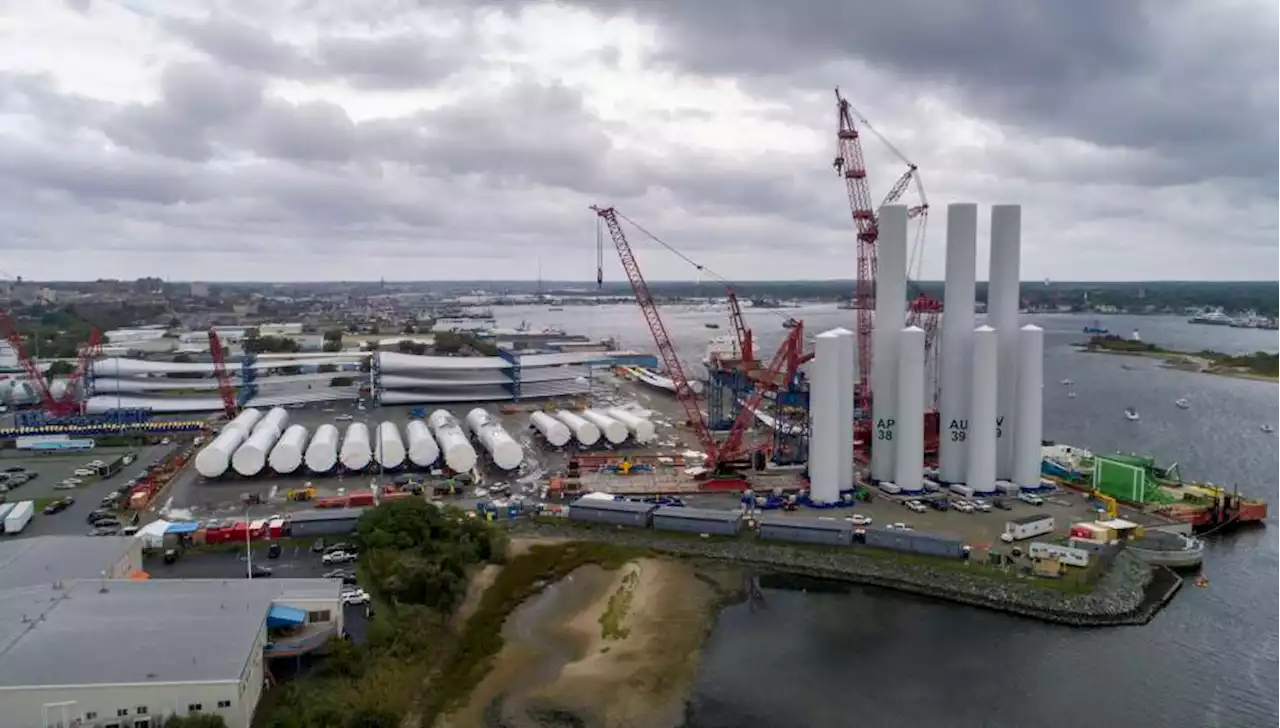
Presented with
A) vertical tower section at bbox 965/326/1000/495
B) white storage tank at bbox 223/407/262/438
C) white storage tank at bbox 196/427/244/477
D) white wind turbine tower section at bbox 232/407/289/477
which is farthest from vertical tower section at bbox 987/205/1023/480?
white storage tank at bbox 223/407/262/438

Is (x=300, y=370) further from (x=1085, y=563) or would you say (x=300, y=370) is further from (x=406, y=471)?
(x=1085, y=563)

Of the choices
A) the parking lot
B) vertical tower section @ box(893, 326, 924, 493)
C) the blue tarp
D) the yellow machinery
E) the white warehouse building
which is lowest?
the parking lot

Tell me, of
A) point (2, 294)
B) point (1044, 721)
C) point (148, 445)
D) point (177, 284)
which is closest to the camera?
point (1044, 721)

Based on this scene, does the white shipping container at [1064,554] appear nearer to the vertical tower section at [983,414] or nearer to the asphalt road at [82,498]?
the vertical tower section at [983,414]

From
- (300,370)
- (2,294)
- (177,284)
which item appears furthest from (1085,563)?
(177,284)

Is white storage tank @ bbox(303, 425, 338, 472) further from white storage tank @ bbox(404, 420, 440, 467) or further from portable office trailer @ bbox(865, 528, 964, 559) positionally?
portable office trailer @ bbox(865, 528, 964, 559)

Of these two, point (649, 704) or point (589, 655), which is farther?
point (589, 655)

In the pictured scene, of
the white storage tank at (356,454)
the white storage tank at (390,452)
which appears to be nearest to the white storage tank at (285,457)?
the white storage tank at (356,454)
